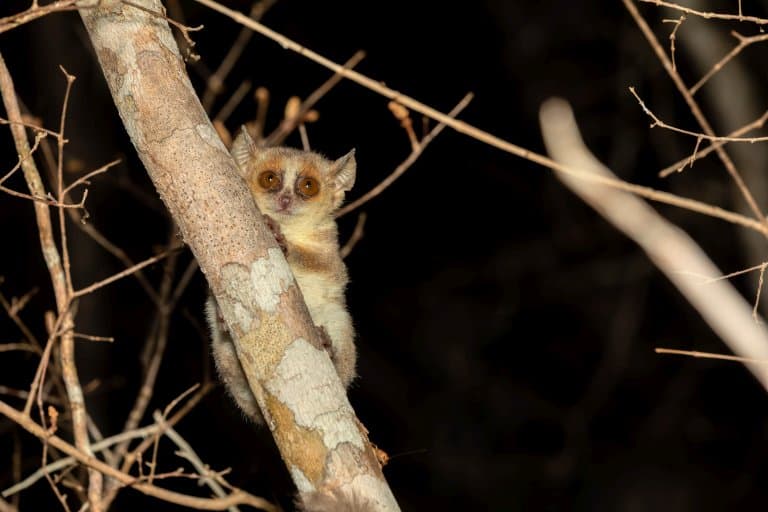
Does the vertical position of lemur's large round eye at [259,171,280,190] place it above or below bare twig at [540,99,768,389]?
above

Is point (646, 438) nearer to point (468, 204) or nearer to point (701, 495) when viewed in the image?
point (701, 495)

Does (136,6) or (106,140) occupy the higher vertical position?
(136,6)

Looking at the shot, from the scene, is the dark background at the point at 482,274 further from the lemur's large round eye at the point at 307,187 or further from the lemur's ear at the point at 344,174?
the lemur's large round eye at the point at 307,187

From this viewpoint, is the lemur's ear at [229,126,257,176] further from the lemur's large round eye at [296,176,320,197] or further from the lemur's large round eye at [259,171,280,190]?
the lemur's large round eye at [296,176,320,197]

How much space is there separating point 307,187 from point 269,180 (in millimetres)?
153

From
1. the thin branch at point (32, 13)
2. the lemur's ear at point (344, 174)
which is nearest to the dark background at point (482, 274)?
the lemur's ear at point (344, 174)

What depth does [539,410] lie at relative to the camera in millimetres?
7664

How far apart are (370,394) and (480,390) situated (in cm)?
87

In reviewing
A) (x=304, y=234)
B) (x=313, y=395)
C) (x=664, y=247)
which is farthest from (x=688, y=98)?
(x=304, y=234)

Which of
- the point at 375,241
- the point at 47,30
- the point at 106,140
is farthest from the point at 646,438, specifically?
the point at 47,30

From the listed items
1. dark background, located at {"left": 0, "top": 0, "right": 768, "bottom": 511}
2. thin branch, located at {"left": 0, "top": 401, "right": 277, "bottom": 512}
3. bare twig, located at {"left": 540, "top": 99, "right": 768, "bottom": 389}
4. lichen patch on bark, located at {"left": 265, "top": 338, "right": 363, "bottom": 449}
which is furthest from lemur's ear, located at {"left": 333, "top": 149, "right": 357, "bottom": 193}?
dark background, located at {"left": 0, "top": 0, "right": 768, "bottom": 511}

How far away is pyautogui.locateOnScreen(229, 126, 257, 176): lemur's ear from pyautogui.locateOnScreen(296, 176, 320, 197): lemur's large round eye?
23cm

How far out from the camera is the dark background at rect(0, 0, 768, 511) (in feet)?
23.8

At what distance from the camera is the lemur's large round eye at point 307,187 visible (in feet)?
12.7
